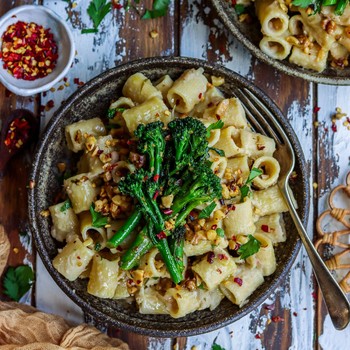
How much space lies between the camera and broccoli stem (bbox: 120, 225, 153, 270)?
3.01 metres

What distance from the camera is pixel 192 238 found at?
307 cm

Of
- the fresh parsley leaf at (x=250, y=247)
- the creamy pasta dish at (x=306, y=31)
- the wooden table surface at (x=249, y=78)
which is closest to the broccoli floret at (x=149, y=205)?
the fresh parsley leaf at (x=250, y=247)

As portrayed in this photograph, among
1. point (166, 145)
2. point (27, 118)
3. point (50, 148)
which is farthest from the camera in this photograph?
point (27, 118)

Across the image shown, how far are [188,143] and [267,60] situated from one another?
74 centimetres

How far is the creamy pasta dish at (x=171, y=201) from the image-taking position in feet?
9.77

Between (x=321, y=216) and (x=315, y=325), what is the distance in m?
0.63

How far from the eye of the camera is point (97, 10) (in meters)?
3.57

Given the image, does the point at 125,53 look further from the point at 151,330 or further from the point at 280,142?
the point at 151,330

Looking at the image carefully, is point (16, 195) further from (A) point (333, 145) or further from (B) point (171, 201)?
(A) point (333, 145)

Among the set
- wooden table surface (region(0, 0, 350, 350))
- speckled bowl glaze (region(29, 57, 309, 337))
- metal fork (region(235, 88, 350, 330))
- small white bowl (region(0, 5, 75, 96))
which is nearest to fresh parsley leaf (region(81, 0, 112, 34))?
wooden table surface (region(0, 0, 350, 350))

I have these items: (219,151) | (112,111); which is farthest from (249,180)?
(112,111)

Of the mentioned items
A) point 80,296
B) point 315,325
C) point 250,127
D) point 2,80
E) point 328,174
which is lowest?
point 315,325

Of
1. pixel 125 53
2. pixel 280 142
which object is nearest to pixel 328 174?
pixel 280 142

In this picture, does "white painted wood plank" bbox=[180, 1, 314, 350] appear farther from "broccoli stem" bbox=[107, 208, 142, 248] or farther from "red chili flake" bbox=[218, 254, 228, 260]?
"broccoli stem" bbox=[107, 208, 142, 248]
